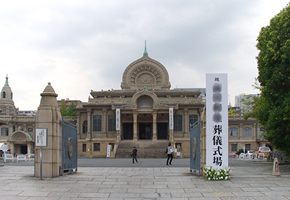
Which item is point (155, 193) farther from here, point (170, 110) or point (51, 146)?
point (170, 110)

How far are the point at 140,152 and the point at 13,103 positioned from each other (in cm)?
4923

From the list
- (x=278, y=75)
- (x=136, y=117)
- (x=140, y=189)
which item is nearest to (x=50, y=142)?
(x=140, y=189)

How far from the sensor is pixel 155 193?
10.2 meters

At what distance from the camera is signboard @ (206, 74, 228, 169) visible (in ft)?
43.1

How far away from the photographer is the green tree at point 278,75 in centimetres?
1739

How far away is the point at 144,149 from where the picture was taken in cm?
4197

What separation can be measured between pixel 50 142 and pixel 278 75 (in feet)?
42.3

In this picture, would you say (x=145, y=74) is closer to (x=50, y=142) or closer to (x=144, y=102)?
(x=144, y=102)

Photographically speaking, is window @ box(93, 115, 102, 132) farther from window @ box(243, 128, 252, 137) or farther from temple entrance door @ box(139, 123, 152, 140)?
window @ box(243, 128, 252, 137)

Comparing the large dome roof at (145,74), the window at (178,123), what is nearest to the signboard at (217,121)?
the window at (178,123)

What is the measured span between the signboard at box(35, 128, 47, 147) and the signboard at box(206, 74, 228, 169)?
7117 mm

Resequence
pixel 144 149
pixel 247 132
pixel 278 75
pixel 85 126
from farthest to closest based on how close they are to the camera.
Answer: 1. pixel 247 132
2. pixel 85 126
3. pixel 144 149
4. pixel 278 75

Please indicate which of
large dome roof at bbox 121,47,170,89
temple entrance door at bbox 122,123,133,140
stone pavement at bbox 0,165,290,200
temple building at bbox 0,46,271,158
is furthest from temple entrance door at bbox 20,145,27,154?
stone pavement at bbox 0,165,290,200

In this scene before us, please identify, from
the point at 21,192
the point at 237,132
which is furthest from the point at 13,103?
the point at 21,192
